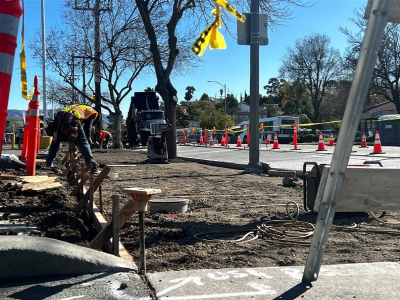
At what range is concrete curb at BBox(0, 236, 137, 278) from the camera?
302cm

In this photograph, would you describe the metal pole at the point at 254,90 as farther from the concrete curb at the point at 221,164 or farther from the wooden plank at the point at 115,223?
the wooden plank at the point at 115,223

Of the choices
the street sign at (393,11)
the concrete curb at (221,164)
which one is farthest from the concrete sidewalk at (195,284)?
the concrete curb at (221,164)

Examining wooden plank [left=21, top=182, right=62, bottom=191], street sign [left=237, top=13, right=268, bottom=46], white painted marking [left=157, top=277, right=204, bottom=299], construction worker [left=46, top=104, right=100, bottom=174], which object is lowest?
white painted marking [left=157, top=277, right=204, bottom=299]

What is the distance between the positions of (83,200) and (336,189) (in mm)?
3334

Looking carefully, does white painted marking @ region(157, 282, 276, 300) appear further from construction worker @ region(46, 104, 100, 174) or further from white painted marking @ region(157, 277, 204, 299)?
construction worker @ region(46, 104, 100, 174)

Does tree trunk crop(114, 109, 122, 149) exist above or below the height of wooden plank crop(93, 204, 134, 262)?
above

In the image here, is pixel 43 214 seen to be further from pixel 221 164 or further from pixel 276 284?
pixel 221 164

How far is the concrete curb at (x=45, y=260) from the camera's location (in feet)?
9.89

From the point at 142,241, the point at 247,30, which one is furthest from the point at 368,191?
the point at 247,30

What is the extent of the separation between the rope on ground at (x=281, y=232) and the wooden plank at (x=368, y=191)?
0.74m

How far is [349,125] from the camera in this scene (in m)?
3.02

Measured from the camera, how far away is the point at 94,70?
27188 millimetres

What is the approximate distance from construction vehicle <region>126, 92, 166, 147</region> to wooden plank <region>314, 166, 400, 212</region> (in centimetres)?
2405

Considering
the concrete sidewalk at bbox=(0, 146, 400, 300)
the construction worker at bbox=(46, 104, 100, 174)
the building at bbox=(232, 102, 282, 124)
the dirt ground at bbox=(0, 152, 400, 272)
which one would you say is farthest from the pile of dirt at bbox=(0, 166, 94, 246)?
the building at bbox=(232, 102, 282, 124)
